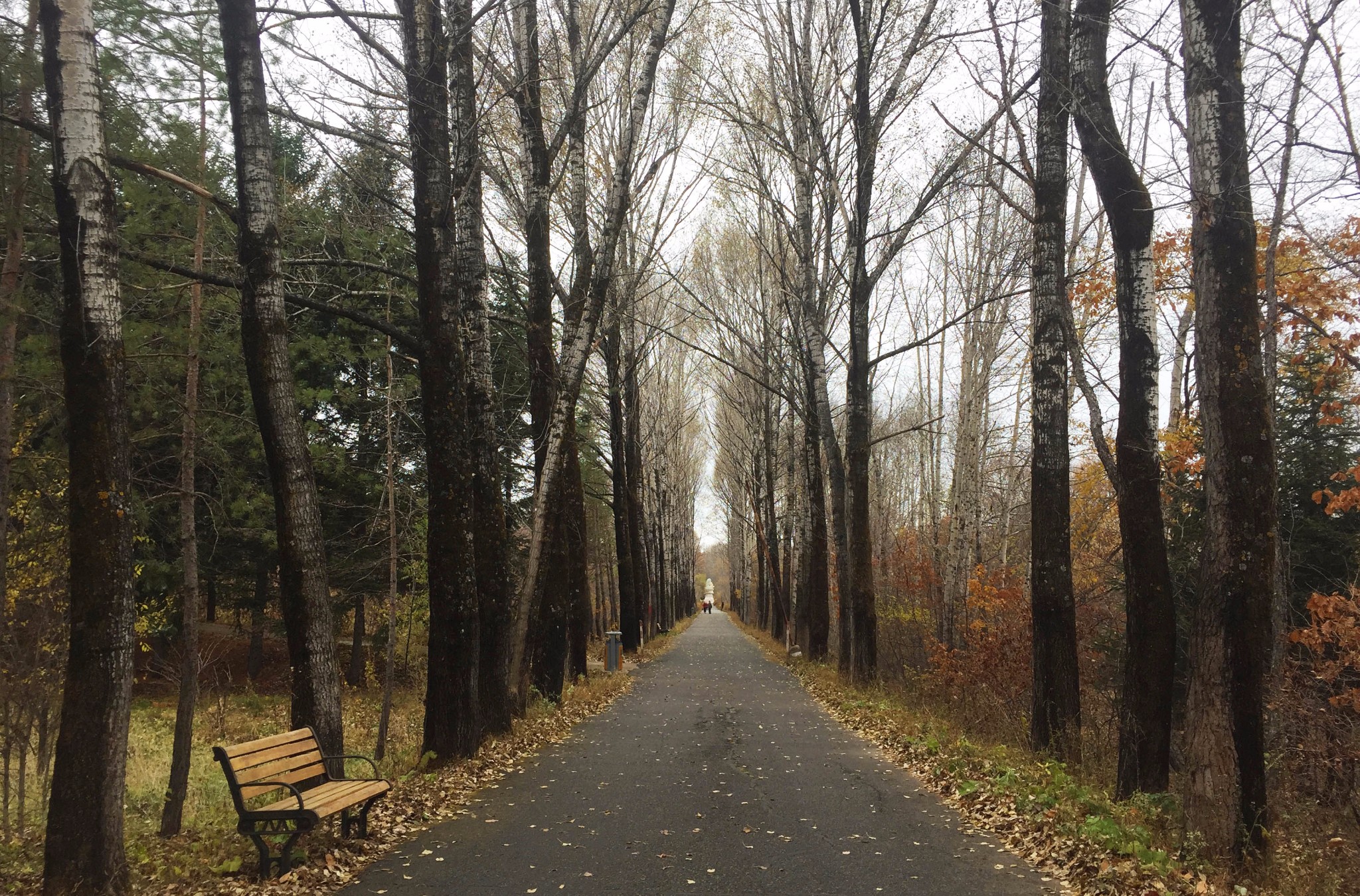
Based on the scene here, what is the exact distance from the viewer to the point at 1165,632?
718cm

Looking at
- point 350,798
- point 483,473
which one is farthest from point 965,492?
point 350,798

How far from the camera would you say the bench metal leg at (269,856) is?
571 centimetres

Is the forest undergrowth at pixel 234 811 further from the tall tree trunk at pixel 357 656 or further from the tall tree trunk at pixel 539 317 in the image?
the tall tree trunk at pixel 357 656

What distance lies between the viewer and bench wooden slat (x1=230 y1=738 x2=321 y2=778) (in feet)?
19.1

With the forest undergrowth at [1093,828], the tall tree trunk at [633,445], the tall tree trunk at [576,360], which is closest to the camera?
the forest undergrowth at [1093,828]

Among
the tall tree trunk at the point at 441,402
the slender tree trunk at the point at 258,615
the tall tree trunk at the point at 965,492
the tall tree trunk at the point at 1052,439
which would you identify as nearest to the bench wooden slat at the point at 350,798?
the tall tree trunk at the point at 441,402

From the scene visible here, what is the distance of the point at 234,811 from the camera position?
10133 mm

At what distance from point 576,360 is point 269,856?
26.2 ft

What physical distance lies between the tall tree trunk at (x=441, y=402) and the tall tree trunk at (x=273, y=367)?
1.96 meters

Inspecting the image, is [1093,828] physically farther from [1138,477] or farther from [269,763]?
[269,763]

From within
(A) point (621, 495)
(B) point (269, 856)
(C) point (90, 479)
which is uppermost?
(A) point (621, 495)

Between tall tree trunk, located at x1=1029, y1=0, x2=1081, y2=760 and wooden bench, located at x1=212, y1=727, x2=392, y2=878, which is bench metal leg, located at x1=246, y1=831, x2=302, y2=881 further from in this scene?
tall tree trunk, located at x1=1029, y1=0, x2=1081, y2=760

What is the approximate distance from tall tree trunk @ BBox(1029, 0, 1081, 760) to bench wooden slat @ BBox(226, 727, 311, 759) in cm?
687

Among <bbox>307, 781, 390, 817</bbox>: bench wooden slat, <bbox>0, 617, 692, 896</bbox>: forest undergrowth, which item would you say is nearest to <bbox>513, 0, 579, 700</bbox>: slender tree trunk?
<bbox>0, 617, 692, 896</bbox>: forest undergrowth
